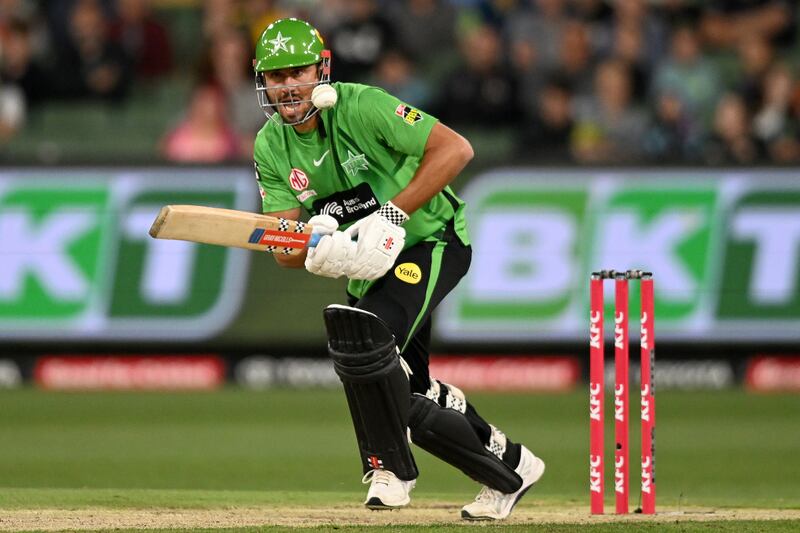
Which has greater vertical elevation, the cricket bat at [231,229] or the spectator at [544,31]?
the cricket bat at [231,229]

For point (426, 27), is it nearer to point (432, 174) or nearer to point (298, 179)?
point (298, 179)

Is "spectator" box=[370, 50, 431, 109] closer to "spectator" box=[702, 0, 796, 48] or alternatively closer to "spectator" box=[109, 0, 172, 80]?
"spectator" box=[109, 0, 172, 80]

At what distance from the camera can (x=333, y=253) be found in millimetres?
5348

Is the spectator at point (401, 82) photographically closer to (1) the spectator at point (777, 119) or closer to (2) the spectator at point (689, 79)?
(2) the spectator at point (689, 79)

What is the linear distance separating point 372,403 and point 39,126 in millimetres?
8046

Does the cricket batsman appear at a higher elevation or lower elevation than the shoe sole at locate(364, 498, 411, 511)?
higher

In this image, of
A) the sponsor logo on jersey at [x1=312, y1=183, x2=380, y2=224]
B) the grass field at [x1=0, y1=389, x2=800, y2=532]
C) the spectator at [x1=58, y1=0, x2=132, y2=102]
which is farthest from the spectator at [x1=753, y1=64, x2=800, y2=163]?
the sponsor logo on jersey at [x1=312, y1=183, x2=380, y2=224]

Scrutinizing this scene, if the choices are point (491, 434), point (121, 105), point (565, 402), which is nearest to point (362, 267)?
point (491, 434)

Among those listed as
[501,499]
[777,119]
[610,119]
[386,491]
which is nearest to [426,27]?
[610,119]

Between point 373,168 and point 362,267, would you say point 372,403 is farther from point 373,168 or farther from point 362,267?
point 373,168

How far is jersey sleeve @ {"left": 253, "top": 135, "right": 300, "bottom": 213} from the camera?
19.1 feet

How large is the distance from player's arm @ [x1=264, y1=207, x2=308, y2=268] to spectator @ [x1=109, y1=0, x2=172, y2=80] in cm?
756

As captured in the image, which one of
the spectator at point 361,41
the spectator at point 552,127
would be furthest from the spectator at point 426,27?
the spectator at point 552,127

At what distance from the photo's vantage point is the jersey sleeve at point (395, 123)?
5.53m
